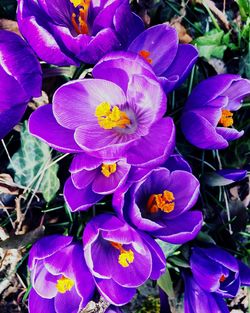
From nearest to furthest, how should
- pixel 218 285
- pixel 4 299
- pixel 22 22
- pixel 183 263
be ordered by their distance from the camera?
pixel 22 22
pixel 218 285
pixel 183 263
pixel 4 299

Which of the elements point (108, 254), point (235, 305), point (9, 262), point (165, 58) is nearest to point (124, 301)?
point (108, 254)

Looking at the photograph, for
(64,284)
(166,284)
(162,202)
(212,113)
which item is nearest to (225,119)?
(212,113)

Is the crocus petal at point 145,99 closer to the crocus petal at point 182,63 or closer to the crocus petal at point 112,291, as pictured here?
the crocus petal at point 182,63

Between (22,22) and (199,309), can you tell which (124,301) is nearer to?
(199,309)

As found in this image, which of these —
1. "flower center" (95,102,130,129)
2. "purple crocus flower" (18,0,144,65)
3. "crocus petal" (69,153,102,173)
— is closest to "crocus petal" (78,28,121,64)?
"purple crocus flower" (18,0,144,65)

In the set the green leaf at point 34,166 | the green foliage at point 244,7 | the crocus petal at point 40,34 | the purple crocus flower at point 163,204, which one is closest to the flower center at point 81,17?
the crocus petal at point 40,34

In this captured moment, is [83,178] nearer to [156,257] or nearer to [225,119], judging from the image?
[156,257]

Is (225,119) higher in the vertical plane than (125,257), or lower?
higher
